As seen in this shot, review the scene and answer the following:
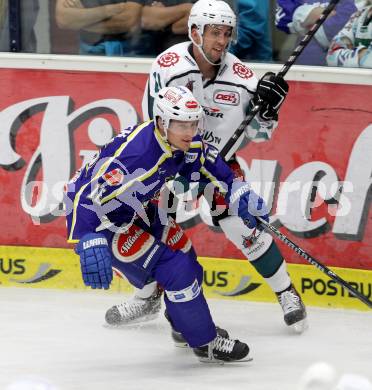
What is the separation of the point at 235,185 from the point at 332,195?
3.11 feet

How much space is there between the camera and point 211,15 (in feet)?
17.6

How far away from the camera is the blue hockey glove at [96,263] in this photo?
182 inches

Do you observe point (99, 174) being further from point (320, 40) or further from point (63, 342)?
point (320, 40)

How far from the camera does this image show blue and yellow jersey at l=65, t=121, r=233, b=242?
15.6 ft

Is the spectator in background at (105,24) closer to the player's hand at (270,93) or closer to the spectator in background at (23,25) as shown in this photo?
the spectator in background at (23,25)

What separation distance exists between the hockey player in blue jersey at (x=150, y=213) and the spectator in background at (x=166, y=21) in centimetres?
130

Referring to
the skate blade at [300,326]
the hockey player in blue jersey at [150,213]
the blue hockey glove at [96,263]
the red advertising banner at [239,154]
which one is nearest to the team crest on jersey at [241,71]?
the red advertising banner at [239,154]

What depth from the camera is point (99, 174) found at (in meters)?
4.77

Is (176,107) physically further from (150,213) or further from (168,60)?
(168,60)

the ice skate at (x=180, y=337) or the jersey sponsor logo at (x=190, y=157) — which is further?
the ice skate at (x=180, y=337)

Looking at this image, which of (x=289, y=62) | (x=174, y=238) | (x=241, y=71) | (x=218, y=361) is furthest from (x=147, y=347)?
(x=289, y=62)

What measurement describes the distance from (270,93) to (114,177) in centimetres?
99

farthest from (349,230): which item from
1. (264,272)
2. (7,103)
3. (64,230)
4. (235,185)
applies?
(7,103)

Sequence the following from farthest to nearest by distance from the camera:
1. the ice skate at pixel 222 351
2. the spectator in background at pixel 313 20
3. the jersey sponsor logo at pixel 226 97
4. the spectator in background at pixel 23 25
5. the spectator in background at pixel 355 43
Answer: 1. the spectator in background at pixel 23 25
2. the spectator in background at pixel 313 20
3. the spectator in background at pixel 355 43
4. the jersey sponsor logo at pixel 226 97
5. the ice skate at pixel 222 351
